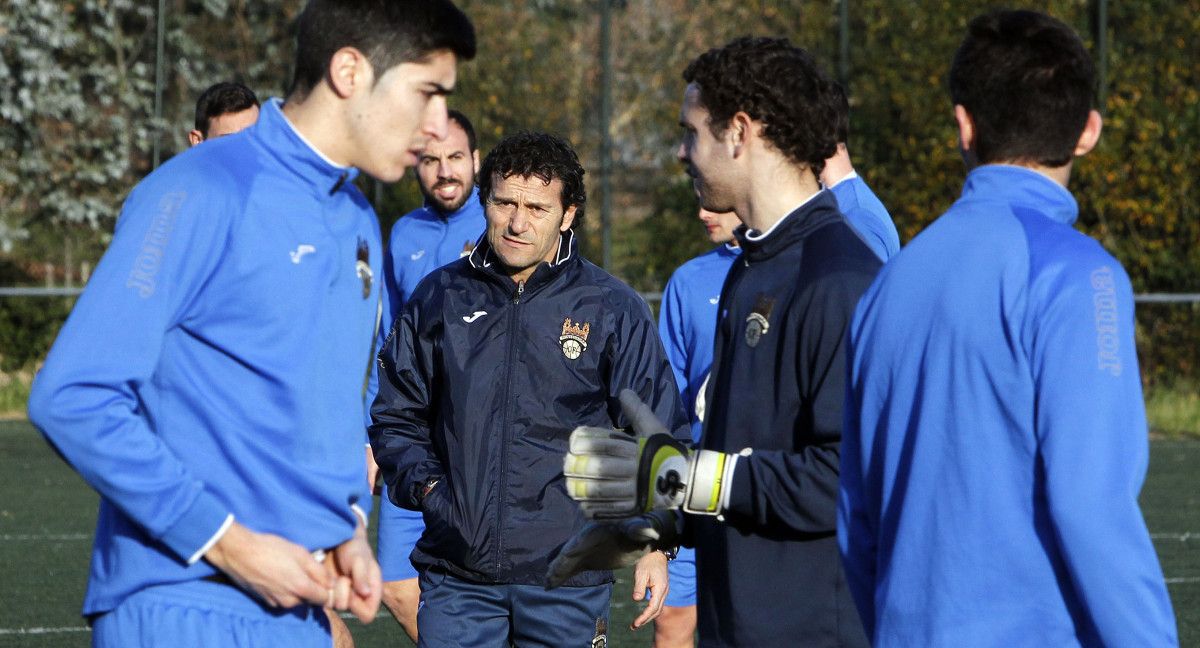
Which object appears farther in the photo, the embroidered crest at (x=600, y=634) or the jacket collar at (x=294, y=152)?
the embroidered crest at (x=600, y=634)

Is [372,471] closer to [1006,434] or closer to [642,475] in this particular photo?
[642,475]

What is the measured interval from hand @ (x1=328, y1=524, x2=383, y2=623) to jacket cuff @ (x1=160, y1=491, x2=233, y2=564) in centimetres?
24

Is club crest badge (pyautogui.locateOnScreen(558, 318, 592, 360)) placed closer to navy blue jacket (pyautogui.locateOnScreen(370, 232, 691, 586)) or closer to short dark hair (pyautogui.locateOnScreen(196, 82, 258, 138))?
navy blue jacket (pyautogui.locateOnScreen(370, 232, 691, 586))

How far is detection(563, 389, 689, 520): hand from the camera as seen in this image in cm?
338

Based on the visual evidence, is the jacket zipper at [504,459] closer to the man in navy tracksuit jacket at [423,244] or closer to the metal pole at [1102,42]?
the man in navy tracksuit jacket at [423,244]

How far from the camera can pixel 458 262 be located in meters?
5.15

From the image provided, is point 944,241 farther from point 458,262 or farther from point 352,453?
point 458,262

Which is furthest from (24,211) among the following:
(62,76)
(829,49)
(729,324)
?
(729,324)

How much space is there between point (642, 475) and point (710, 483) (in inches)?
6.6

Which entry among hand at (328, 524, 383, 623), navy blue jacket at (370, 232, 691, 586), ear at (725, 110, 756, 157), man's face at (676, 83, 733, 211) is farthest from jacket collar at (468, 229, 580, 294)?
hand at (328, 524, 383, 623)

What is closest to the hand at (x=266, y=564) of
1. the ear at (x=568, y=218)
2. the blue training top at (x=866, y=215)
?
the blue training top at (x=866, y=215)

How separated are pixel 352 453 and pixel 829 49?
16342 mm

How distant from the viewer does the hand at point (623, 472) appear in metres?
3.38

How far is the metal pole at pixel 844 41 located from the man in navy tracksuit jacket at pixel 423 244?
1218cm
